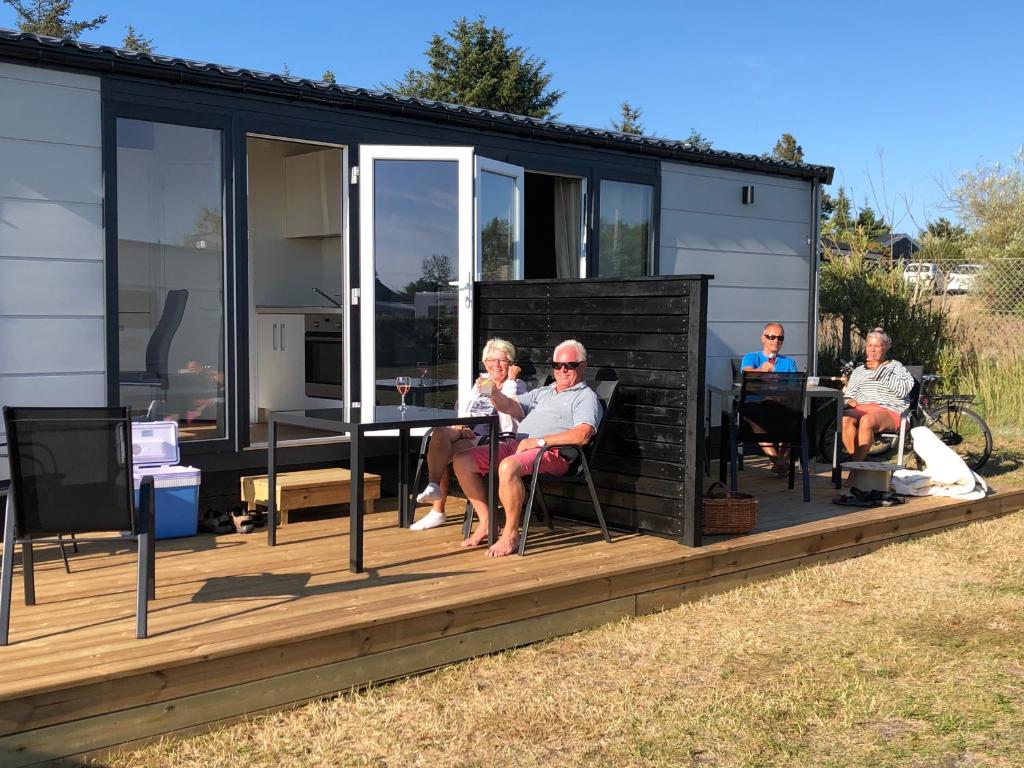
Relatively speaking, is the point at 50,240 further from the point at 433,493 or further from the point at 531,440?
the point at 531,440

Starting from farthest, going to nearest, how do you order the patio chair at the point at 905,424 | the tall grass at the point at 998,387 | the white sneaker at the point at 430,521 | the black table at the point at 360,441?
the tall grass at the point at 998,387 → the patio chair at the point at 905,424 → the white sneaker at the point at 430,521 → the black table at the point at 360,441

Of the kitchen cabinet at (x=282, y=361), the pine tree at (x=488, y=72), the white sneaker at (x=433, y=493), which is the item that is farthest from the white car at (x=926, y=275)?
the pine tree at (x=488, y=72)

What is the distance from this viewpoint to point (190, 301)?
544 centimetres

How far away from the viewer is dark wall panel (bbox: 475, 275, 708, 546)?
468cm

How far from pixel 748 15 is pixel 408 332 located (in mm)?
14457

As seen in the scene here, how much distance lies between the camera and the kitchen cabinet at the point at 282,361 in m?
7.90

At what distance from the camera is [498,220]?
623 cm

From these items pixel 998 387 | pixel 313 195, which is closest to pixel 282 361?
pixel 313 195

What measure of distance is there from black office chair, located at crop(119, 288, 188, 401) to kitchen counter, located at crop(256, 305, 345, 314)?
2175 millimetres

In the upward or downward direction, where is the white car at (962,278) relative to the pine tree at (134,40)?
downward

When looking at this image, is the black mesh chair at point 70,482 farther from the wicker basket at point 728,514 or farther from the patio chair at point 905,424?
the patio chair at point 905,424

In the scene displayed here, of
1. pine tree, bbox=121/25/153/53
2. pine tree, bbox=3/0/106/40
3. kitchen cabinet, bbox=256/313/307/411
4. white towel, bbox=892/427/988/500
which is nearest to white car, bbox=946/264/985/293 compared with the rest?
white towel, bbox=892/427/988/500

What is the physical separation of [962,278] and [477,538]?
404 inches

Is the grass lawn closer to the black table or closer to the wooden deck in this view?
the wooden deck
